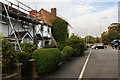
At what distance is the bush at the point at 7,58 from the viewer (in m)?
4.45

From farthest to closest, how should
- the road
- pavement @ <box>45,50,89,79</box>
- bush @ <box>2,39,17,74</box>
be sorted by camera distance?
pavement @ <box>45,50,89,79</box> → the road → bush @ <box>2,39,17,74</box>

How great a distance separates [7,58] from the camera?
452cm

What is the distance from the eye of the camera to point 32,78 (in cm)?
575

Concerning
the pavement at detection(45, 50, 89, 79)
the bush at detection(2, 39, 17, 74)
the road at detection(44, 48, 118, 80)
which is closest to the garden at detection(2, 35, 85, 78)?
the bush at detection(2, 39, 17, 74)

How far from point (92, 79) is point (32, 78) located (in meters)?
3.19

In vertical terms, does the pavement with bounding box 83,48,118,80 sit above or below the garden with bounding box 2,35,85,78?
below

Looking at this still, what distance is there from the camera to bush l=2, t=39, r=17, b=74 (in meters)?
4.45

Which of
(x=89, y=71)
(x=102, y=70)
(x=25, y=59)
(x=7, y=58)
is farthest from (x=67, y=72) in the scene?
(x=7, y=58)

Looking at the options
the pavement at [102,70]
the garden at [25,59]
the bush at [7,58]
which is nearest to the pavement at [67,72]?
the garden at [25,59]

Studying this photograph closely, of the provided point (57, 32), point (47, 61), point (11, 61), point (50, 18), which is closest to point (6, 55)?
point (11, 61)

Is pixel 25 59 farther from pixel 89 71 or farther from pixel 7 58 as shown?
pixel 89 71

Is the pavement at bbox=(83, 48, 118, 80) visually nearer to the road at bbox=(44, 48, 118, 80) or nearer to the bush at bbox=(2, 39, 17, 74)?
the road at bbox=(44, 48, 118, 80)

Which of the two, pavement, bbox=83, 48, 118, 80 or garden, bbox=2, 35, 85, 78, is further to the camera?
pavement, bbox=83, 48, 118, 80

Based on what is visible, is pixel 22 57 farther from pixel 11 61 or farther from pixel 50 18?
pixel 50 18
